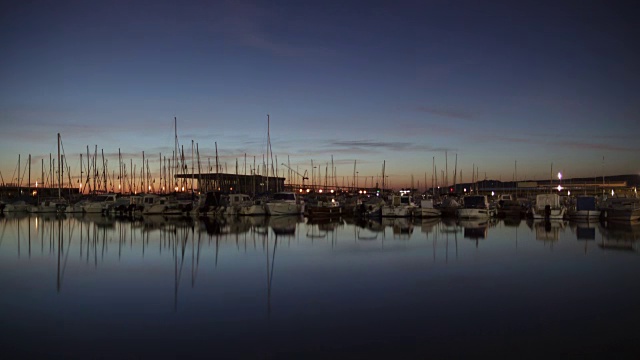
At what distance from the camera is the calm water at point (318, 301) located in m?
8.70

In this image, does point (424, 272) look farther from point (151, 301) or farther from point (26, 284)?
point (26, 284)

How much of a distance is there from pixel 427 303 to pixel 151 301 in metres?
6.63

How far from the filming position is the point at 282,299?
1247 centimetres

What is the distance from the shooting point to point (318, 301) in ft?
40.1

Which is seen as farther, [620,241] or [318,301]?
[620,241]

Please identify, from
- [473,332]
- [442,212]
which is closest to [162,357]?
[473,332]

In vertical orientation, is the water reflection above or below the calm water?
below

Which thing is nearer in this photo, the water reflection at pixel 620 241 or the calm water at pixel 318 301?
the calm water at pixel 318 301

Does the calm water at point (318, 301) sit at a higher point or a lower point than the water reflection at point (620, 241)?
higher

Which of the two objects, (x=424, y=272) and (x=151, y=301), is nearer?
(x=151, y=301)

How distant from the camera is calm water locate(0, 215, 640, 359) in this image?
870cm

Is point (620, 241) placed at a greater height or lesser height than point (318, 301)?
lesser

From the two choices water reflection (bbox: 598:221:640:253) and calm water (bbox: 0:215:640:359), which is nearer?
calm water (bbox: 0:215:640:359)

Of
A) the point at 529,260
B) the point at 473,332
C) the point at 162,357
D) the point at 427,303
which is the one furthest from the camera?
the point at 529,260
